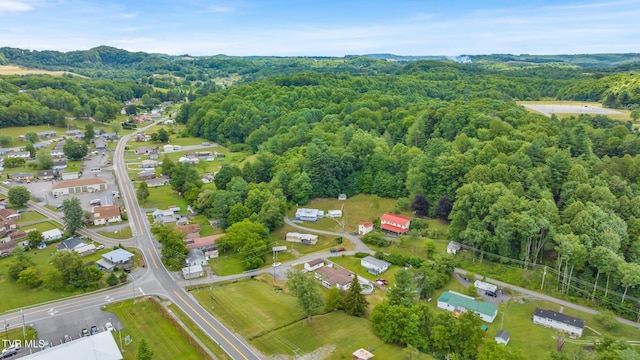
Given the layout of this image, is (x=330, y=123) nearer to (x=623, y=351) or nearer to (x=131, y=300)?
(x=131, y=300)

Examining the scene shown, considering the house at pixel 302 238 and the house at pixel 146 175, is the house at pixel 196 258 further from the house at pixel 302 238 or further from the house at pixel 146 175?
the house at pixel 146 175

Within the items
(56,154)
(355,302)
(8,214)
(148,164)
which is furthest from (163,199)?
(355,302)

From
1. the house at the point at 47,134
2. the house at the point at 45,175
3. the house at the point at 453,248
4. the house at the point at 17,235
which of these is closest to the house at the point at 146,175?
the house at the point at 45,175

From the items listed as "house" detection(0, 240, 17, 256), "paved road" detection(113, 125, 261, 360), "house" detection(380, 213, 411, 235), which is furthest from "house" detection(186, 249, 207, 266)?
"house" detection(380, 213, 411, 235)

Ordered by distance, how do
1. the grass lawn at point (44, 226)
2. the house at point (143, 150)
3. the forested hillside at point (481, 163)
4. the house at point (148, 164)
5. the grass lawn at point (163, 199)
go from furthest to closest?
the house at point (143, 150) < the house at point (148, 164) < the grass lawn at point (163, 199) < the grass lawn at point (44, 226) < the forested hillside at point (481, 163)

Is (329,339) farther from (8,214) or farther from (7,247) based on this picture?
(8,214)
